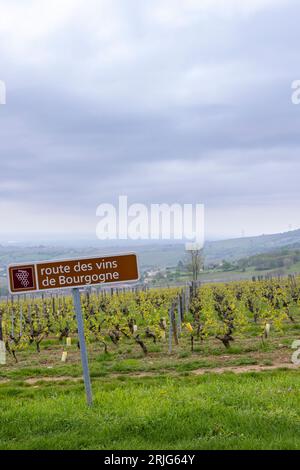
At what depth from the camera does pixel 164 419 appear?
6.85m

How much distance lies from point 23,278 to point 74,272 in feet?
2.51

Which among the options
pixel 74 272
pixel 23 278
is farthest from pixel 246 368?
pixel 23 278

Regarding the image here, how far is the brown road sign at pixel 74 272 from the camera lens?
7.66 meters

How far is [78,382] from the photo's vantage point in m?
12.0

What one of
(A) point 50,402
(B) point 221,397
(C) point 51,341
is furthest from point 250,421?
(C) point 51,341

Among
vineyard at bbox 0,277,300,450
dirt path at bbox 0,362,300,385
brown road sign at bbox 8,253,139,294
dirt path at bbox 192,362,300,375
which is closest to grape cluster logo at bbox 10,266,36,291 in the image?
brown road sign at bbox 8,253,139,294

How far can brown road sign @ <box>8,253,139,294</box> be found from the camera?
25.1 ft

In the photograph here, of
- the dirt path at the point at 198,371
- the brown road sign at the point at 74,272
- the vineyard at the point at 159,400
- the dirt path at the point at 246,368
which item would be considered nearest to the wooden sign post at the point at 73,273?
the brown road sign at the point at 74,272

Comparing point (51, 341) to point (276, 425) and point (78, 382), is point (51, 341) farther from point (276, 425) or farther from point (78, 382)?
point (276, 425)

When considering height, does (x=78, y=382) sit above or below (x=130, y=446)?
below

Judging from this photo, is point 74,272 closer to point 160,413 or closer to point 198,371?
point 160,413

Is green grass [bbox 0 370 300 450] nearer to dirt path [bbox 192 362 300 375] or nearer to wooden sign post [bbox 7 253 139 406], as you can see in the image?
wooden sign post [bbox 7 253 139 406]
